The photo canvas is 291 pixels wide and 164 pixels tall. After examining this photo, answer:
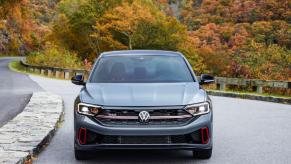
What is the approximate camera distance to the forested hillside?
49.6m

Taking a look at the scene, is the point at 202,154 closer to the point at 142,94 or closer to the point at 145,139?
the point at 145,139

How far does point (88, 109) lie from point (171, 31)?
50.3m

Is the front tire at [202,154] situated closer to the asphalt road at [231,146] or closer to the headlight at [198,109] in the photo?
the asphalt road at [231,146]

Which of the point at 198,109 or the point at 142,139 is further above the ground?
the point at 198,109

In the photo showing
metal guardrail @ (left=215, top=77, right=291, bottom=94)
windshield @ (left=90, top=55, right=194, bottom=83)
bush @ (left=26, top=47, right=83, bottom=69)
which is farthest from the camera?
bush @ (left=26, top=47, right=83, bottom=69)

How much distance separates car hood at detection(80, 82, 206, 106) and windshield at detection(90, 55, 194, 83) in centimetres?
38

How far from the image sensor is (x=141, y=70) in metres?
8.49

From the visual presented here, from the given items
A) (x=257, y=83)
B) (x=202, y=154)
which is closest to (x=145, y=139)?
(x=202, y=154)

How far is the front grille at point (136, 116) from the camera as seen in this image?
698 centimetres

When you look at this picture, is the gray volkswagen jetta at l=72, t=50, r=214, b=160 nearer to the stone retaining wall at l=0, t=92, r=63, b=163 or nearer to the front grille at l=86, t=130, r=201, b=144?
the front grille at l=86, t=130, r=201, b=144

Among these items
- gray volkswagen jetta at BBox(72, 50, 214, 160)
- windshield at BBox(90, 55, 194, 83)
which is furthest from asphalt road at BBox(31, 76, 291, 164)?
windshield at BBox(90, 55, 194, 83)

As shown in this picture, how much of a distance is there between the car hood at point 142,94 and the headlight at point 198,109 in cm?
8

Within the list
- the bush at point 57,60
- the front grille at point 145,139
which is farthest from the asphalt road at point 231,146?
the bush at point 57,60

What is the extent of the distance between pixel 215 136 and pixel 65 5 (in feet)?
235
